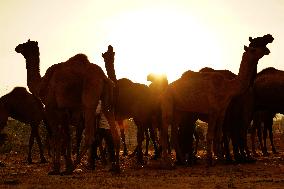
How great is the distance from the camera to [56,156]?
9.62 m

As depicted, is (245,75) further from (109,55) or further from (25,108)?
(25,108)

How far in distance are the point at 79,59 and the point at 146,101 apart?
164 inches

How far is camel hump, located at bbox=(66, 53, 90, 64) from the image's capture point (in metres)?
9.68

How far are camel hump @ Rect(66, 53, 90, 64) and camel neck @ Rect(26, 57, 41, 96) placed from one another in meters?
1.33

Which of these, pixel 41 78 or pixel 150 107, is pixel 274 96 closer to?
pixel 150 107

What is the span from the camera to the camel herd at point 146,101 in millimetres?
9422

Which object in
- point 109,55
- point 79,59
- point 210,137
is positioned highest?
point 109,55

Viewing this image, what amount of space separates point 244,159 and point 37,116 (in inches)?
287

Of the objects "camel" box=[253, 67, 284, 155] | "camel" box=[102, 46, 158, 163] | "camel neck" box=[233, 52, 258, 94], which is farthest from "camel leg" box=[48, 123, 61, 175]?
"camel" box=[253, 67, 284, 155]

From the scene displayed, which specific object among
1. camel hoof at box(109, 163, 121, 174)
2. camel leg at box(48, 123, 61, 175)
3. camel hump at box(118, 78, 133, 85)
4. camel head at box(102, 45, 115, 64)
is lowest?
camel hoof at box(109, 163, 121, 174)

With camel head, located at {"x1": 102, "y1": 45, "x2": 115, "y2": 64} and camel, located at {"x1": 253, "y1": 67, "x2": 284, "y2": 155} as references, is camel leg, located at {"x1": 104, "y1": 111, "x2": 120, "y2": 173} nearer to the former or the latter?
camel head, located at {"x1": 102, "y1": 45, "x2": 115, "y2": 64}

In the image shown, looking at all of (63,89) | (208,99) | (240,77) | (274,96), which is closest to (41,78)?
(63,89)

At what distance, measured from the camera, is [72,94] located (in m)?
9.41

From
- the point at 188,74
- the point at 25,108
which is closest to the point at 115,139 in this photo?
the point at 188,74
